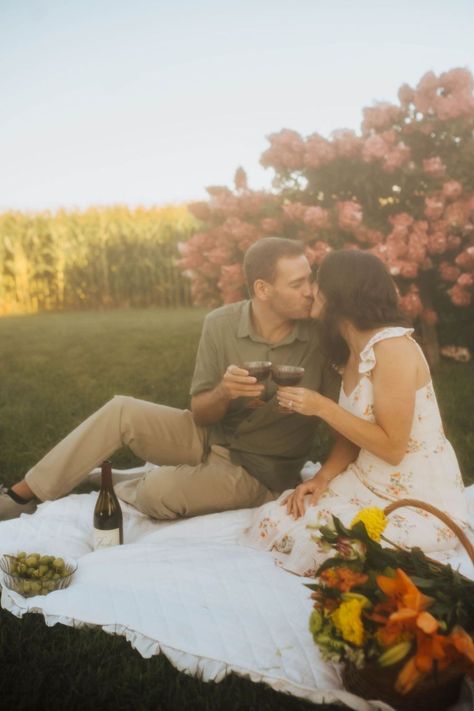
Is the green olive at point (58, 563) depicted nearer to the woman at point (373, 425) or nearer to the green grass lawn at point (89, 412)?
the green grass lawn at point (89, 412)

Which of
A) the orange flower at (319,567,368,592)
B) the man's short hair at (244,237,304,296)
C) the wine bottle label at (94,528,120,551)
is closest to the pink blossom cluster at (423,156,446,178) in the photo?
the man's short hair at (244,237,304,296)

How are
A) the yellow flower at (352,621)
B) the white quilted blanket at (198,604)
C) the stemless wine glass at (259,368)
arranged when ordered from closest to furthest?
the yellow flower at (352,621) → the white quilted blanket at (198,604) → the stemless wine glass at (259,368)

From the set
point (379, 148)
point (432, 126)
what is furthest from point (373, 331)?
point (432, 126)

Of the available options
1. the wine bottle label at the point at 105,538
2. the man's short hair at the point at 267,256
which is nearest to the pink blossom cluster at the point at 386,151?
the man's short hair at the point at 267,256

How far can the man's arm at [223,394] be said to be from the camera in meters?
3.70

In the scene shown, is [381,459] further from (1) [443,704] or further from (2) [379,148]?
(2) [379,148]

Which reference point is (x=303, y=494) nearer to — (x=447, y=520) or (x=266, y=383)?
(x=266, y=383)

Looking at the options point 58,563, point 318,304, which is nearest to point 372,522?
point 318,304

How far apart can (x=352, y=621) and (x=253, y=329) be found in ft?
7.83

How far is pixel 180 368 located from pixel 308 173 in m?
2.90

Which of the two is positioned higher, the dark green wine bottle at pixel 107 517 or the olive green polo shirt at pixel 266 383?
the olive green polo shirt at pixel 266 383

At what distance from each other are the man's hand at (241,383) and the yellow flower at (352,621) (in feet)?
4.98

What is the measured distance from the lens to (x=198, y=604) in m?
3.25

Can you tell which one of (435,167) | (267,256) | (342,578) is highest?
(435,167)
